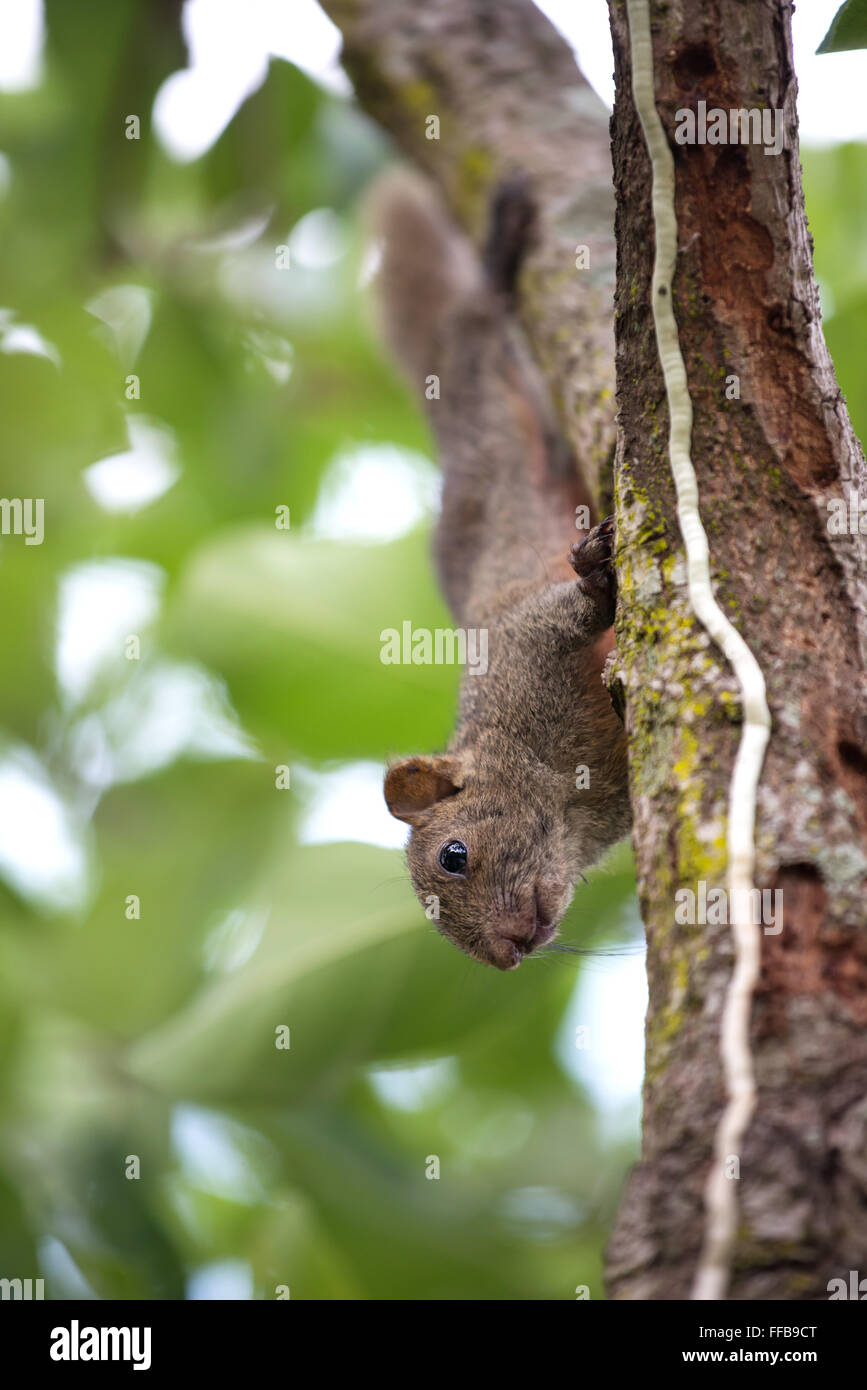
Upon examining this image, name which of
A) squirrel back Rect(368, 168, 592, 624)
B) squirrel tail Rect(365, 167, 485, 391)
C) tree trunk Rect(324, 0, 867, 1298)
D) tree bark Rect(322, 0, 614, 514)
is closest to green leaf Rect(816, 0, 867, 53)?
tree trunk Rect(324, 0, 867, 1298)

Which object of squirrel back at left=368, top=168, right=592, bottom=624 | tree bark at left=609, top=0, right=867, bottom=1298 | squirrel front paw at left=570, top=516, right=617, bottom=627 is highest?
squirrel back at left=368, top=168, right=592, bottom=624

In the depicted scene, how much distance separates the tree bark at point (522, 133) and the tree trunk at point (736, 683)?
3.92 feet

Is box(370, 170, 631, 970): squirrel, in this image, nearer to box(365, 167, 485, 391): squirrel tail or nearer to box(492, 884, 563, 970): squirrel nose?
box(492, 884, 563, 970): squirrel nose

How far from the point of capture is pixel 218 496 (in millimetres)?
5258

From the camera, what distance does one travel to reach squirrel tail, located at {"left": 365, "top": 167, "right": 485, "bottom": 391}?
6.07 m

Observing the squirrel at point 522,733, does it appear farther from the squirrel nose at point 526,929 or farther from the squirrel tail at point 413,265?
the squirrel tail at point 413,265

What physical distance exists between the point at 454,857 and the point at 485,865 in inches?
5.1

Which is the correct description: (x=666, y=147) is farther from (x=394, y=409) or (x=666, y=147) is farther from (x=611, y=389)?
(x=394, y=409)

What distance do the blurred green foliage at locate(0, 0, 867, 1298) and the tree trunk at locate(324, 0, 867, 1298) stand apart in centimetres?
139

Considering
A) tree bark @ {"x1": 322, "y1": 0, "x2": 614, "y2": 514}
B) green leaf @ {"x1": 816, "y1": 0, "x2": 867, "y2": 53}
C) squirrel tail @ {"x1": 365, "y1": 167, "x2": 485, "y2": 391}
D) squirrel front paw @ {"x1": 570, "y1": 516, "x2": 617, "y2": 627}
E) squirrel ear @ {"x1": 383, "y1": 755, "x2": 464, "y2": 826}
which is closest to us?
green leaf @ {"x1": 816, "y1": 0, "x2": 867, "y2": 53}

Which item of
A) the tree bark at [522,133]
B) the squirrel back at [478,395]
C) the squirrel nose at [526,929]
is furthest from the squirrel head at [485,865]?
the tree bark at [522,133]

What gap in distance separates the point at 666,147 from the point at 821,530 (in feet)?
2.18

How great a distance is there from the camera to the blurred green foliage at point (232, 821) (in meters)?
3.72
